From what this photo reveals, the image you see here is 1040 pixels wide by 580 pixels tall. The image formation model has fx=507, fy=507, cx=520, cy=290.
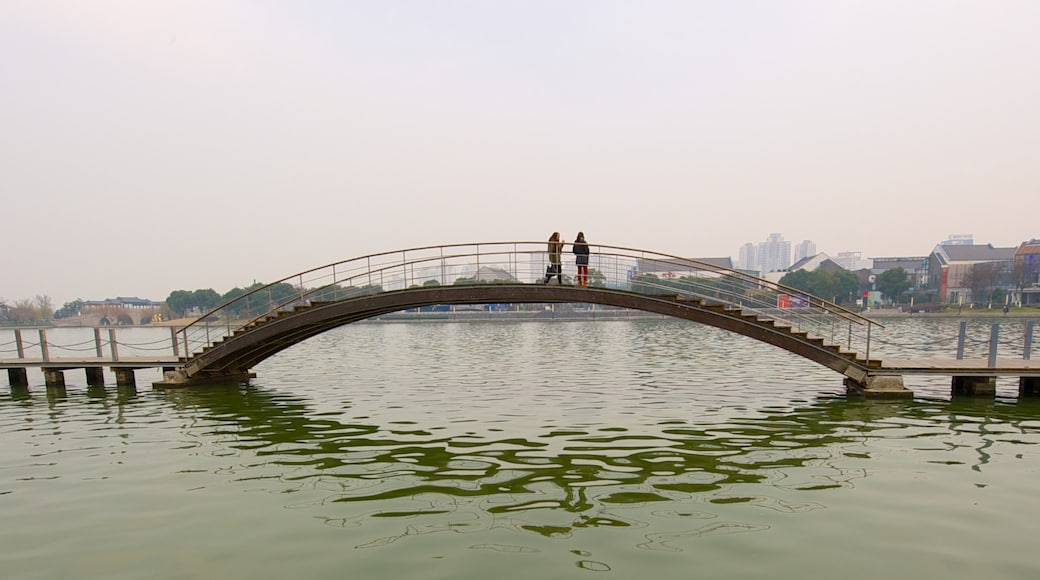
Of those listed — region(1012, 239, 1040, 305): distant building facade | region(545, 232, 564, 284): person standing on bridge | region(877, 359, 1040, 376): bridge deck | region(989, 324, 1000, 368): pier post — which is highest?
region(545, 232, 564, 284): person standing on bridge

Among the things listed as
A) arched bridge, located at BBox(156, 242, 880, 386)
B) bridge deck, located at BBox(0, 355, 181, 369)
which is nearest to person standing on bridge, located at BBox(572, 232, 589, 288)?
arched bridge, located at BBox(156, 242, 880, 386)

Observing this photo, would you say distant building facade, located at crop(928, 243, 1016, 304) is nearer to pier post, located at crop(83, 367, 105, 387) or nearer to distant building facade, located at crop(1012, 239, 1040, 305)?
distant building facade, located at crop(1012, 239, 1040, 305)

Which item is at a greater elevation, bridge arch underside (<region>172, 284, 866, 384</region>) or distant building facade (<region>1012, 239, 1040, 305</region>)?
bridge arch underside (<region>172, 284, 866, 384</region>)

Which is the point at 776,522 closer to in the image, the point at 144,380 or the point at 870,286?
the point at 144,380

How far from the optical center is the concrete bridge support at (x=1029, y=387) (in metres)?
15.4

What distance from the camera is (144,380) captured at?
2252 centimetres

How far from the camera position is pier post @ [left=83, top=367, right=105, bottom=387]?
2067 centimetres

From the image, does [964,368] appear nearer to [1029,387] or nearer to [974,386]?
[974,386]

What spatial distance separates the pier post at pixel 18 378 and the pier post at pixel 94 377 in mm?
2383

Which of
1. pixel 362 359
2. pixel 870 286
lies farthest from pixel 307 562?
pixel 870 286

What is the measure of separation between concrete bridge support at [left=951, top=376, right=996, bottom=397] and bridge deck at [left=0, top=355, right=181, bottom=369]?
89.6 ft

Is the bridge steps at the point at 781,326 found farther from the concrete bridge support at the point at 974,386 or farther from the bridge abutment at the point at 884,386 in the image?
the concrete bridge support at the point at 974,386

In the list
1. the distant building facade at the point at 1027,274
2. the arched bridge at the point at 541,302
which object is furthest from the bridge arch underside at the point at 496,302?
the distant building facade at the point at 1027,274

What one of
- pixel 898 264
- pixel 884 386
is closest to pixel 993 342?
pixel 884 386
